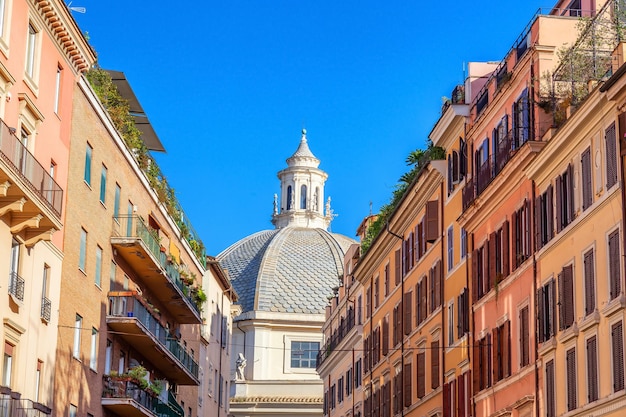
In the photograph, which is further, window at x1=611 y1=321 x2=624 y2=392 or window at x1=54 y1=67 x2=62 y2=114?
window at x1=54 y1=67 x2=62 y2=114

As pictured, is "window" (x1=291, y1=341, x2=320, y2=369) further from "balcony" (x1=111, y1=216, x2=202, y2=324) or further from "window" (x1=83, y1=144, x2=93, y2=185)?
"window" (x1=83, y1=144, x2=93, y2=185)

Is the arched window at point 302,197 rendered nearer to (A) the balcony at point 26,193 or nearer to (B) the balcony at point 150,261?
(B) the balcony at point 150,261

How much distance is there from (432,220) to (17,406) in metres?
17.3

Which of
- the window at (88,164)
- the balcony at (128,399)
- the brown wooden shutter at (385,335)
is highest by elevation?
the window at (88,164)

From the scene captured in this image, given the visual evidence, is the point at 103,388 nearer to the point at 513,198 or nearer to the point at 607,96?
the point at 513,198

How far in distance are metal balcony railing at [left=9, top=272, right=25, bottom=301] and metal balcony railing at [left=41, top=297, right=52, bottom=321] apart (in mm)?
2323

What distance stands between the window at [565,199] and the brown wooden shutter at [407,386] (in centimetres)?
1899

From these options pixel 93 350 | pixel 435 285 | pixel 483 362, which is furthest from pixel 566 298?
pixel 93 350

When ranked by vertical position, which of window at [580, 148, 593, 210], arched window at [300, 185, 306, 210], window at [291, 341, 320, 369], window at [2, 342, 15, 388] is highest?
arched window at [300, 185, 306, 210]

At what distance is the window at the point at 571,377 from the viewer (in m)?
30.5

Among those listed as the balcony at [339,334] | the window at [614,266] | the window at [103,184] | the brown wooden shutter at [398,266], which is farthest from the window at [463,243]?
the balcony at [339,334]

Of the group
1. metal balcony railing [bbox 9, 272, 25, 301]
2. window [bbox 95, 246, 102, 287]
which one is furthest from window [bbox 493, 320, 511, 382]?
window [bbox 95, 246, 102, 287]

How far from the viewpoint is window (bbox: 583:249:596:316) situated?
97.1 feet

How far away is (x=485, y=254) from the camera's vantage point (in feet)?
130
